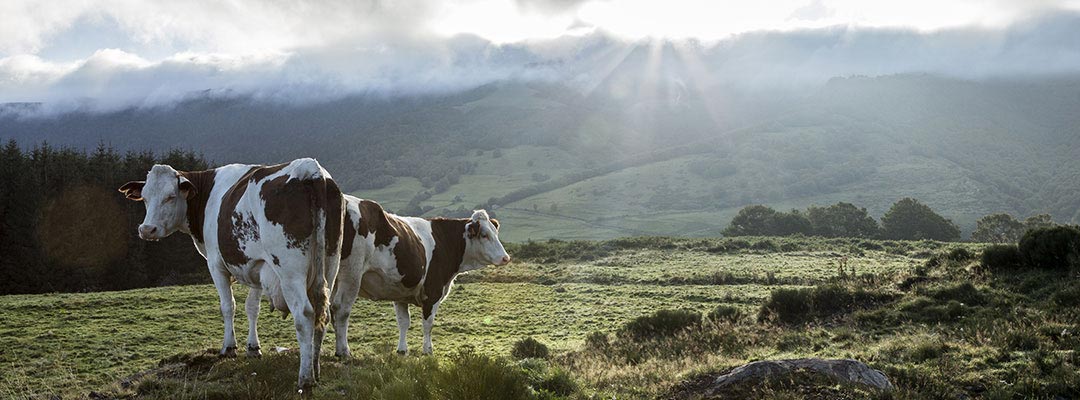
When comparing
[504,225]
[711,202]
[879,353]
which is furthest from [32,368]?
[711,202]

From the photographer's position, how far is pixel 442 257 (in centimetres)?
1378

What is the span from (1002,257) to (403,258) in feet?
47.4

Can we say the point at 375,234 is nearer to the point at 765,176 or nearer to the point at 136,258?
the point at 136,258

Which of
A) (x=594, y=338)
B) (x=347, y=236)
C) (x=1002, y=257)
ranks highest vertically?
(x=347, y=236)

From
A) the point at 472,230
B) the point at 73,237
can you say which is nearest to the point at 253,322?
the point at 472,230

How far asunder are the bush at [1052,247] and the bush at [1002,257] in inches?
7.5

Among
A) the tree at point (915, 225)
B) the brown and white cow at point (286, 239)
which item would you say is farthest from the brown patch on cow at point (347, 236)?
the tree at point (915, 225)

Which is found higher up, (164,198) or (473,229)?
(164,198)

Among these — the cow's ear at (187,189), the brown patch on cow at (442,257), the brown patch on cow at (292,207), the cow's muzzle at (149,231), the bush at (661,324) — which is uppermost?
the cow's ear at (187,189)

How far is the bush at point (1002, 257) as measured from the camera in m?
16.8

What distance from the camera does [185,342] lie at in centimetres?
1806

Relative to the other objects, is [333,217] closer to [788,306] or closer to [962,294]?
[788,306]

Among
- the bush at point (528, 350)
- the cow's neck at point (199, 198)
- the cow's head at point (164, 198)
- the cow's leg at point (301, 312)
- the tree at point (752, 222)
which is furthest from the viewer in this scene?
the tree at point (752, 222)

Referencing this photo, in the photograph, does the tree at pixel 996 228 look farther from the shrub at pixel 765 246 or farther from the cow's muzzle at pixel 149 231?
the cow's muzzle at pixel 149 231
